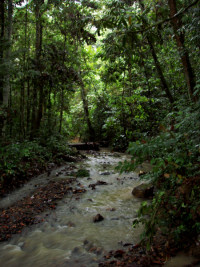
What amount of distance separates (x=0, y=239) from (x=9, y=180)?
2.62 m

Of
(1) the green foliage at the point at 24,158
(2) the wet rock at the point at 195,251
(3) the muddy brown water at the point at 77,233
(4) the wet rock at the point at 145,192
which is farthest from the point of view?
(1) the green foliage at the point at 24,158

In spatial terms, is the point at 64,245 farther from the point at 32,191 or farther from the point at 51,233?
the point at 32,191

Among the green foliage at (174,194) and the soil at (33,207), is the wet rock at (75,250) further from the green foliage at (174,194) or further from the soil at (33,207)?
the soil at (33,207)

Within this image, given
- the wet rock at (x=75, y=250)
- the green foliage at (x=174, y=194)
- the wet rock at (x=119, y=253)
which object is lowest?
the wet rock at (x=75, y=250)

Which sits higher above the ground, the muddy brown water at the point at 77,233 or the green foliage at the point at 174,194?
the green foliage at the point at 174,194

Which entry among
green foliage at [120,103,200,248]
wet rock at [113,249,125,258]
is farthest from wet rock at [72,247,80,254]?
green foliage at [120,103,200,248]

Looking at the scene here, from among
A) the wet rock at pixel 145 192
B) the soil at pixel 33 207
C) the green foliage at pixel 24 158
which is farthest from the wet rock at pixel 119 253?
the green foliage at pixel 24 158

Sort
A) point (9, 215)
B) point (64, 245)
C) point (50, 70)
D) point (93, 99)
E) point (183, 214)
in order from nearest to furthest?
1. point (183, 214)
2. point (64, 245)
3. point (9, 215)
4. point (50, 70)
5. point (93, 99)

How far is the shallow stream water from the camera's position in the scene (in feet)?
9.25

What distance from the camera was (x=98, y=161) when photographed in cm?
995

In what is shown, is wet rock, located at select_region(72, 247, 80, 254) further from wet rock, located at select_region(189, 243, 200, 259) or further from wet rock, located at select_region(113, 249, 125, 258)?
wet rock, located at select_region(189, 243, 200, 259)

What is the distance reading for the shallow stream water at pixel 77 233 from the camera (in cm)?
282

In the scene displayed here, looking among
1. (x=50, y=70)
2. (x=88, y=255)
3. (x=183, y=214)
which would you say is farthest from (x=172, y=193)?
(x=50, y=70)

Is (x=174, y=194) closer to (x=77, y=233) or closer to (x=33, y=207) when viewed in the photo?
(x=77, y=233)
